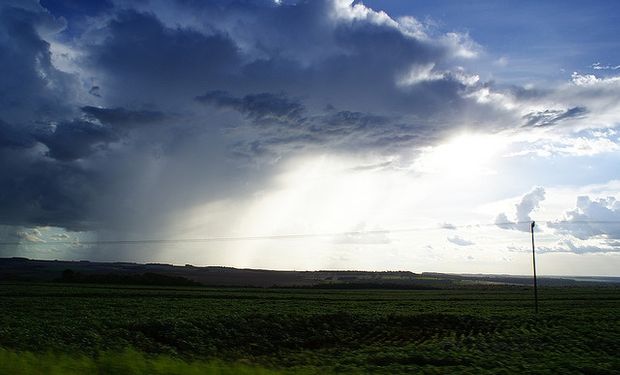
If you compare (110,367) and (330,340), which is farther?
(330,340)

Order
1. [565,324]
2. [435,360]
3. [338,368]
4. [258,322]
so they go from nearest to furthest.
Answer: [338,368] < [435,360] < [258,322] < [565,324]

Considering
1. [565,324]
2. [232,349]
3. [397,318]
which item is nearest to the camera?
[232,349]

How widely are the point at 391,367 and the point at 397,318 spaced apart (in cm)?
2229

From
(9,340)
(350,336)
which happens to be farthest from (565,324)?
(9,340)

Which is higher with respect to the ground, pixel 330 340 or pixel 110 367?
pixel 110 367

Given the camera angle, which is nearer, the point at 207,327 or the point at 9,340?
the point at 9,340

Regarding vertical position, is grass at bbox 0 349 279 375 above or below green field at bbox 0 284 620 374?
above

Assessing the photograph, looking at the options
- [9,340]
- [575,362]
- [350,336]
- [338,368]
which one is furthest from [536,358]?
[9,340]

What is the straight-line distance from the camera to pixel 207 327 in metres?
34.8

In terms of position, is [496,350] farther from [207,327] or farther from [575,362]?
[207,327]

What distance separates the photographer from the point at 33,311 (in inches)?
1674

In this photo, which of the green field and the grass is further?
the green field

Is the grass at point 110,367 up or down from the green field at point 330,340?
up

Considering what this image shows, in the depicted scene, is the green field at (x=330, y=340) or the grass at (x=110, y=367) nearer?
the grass at (x=110, y=367)
